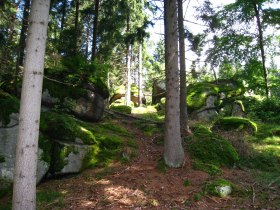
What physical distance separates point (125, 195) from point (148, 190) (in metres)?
0.60

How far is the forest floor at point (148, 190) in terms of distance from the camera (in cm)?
619

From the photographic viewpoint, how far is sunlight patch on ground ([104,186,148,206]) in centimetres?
626

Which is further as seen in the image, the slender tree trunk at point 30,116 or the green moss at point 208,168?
the green moss at point 208,168

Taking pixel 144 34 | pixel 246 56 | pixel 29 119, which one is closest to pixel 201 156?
pixel 29 119

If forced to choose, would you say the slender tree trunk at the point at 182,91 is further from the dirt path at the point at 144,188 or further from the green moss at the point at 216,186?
the green moss at the point at 216,186

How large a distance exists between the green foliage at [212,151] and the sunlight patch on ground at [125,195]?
302cm

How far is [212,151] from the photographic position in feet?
30.2

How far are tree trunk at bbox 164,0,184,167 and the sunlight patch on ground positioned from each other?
192 centimetres

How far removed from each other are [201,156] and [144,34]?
995cm

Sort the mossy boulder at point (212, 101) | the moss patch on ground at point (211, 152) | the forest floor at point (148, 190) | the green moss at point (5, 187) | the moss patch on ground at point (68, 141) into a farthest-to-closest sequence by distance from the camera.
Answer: the mossy boulder at point (212, 101)
the moss patch on ground at point (211, 152)
the moss patch on ground at point (68, 141)
the green moss at point (5, 187)
the forest floor at point (148, 190)

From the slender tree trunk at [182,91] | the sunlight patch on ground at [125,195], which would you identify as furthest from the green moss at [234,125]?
the sunlight patch on ground at [125,195]

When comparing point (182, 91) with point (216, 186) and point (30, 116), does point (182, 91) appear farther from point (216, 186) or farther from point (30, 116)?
point (30, 116)

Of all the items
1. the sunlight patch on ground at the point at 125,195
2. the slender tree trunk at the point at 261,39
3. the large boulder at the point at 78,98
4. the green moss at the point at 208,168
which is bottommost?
the sunlight patch on ground at the point at 125,195

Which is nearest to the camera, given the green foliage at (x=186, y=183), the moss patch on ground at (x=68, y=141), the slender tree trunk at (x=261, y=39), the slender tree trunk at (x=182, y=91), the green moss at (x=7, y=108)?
the green foliage at (x=186, y=183)
